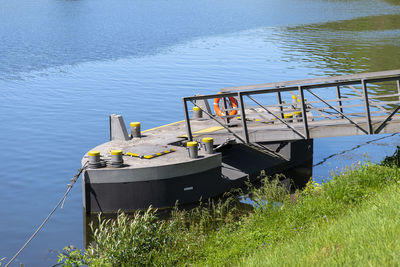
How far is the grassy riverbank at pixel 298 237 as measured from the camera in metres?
8.19

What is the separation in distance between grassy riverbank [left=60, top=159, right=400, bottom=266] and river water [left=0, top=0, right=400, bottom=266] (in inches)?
137

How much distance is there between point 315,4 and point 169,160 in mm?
75370

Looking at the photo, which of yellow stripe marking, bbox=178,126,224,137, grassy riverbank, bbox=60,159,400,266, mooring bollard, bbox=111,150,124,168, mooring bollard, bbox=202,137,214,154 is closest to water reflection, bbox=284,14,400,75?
yellow stripe marking, bbox=178,126,224,137

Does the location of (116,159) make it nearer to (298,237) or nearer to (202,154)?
(202,154)

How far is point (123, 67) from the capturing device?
40844mm

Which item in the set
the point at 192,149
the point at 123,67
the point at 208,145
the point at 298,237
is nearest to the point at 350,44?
the point at 123,67

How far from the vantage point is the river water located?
18.3m

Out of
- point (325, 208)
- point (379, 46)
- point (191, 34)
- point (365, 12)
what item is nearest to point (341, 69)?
point (379, 46)

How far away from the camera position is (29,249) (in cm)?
1382

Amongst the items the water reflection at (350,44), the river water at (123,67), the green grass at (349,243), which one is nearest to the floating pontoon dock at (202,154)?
the river water at (123,67)

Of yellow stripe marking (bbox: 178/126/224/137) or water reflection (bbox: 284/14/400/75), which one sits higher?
water reflection (bbox: 284/14/400/75)

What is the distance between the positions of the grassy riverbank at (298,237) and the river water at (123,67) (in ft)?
11.4

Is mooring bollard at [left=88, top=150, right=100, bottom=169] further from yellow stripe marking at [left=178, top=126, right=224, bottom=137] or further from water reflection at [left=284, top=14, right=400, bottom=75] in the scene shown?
water reflection at [left=284, top=14, right=400, bottom=75]

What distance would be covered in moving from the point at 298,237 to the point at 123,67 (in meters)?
32.2
